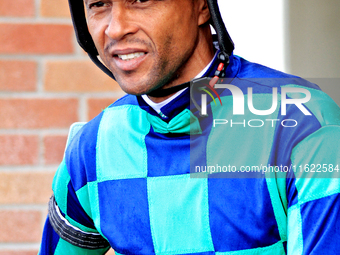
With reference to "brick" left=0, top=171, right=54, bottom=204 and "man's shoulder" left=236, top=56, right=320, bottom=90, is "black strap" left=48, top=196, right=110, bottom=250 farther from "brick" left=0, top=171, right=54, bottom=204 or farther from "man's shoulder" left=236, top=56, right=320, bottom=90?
"man's shoulder" left=236, top=56, right=320, bottom=90

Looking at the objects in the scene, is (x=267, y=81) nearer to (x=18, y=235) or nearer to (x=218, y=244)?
(x=218, y=244)

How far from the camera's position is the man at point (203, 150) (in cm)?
93

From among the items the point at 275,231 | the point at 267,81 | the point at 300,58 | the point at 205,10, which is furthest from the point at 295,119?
the point at 300,58

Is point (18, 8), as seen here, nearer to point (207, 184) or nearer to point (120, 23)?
point (120, 23)

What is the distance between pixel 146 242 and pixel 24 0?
93 centimetres

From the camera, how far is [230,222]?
1012mm

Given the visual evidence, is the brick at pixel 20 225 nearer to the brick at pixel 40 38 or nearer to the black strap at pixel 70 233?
the black strap at pixel 70 233

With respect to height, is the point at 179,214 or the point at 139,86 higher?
the point at 139,86

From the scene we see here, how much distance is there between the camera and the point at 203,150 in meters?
1.07

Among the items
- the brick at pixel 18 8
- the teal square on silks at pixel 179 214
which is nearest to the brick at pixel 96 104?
the brick at pixel 18 8

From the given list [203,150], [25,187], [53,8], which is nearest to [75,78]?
[53,8]

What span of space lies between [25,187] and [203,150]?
2.44ft

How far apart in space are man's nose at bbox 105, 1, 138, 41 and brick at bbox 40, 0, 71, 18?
1.73ft

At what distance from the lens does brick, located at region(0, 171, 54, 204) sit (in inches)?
59.7
